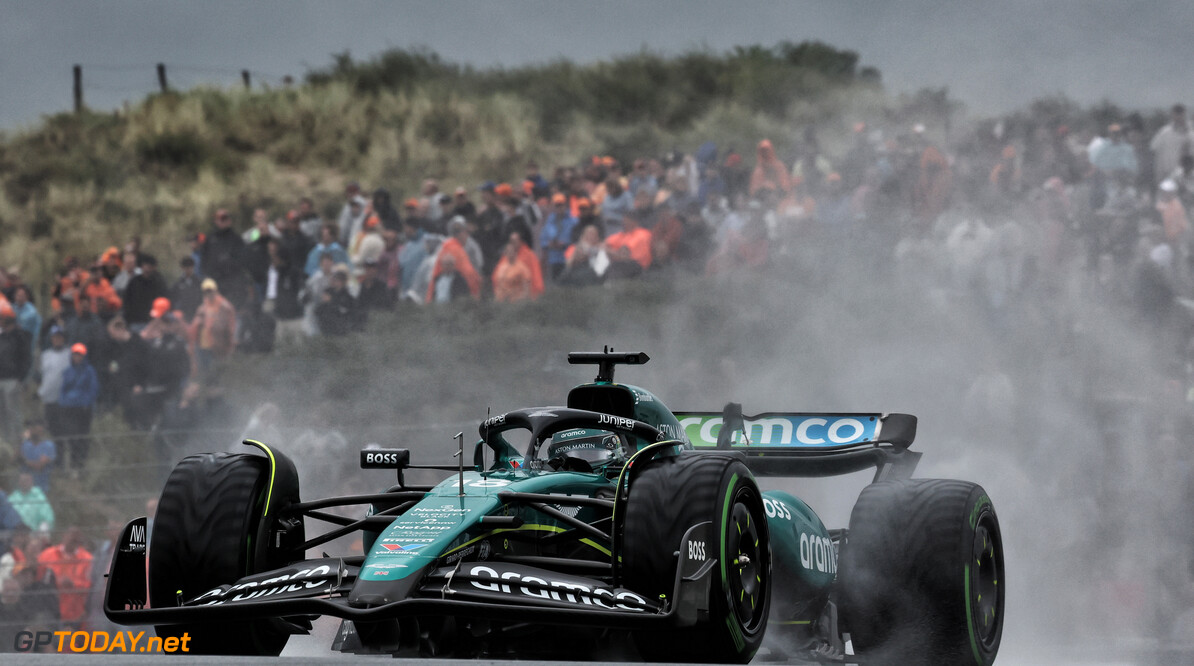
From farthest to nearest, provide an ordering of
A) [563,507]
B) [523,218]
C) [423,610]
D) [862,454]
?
[523,218] < [862,454] < [563,507] < [423,610]

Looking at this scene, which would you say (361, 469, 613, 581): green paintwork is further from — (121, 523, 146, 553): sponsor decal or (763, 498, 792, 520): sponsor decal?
(121, 523, 146, 553): sponsor decal

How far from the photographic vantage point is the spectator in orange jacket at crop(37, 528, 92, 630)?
14.4m

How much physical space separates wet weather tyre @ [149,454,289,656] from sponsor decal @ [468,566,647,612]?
1426 millimetres

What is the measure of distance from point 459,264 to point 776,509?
1267 cm

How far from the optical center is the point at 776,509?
7.59m

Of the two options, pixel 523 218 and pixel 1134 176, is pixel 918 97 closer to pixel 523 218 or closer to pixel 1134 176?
pixel 1134 176

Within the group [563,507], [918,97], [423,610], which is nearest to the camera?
[423,610]

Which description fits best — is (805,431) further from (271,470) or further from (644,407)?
(271,470)

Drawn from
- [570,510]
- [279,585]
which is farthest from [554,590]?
[279,585]

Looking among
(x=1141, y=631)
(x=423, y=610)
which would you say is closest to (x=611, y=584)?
(x=423, y=610)

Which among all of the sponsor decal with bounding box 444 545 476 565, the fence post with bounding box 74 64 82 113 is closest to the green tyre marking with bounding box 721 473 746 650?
the sponsor decal with bounding box 444 545 476 565

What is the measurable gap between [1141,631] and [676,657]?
325 inches

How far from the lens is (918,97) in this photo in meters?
23.1

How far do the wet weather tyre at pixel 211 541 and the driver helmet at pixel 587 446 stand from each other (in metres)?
1.68
